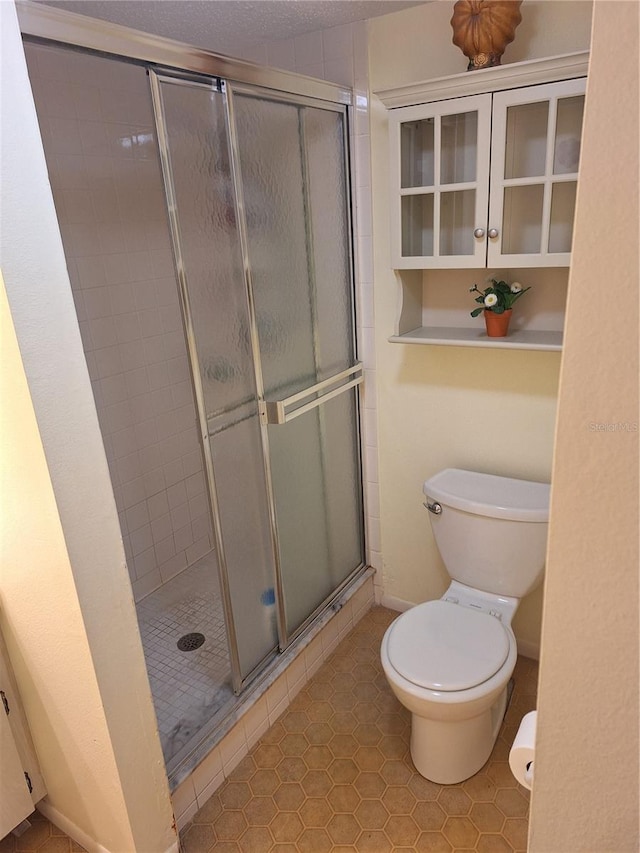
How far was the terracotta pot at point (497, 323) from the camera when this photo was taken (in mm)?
1834

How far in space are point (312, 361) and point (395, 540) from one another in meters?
0.87

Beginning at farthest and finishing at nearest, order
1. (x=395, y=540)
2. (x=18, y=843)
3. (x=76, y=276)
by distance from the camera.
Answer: (x=395, y=540) → (x=76, y=276) → (x=18, y=843)

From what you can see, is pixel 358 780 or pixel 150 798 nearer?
pixel 150 798

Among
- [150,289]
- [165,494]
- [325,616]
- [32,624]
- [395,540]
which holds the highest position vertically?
[150,289]

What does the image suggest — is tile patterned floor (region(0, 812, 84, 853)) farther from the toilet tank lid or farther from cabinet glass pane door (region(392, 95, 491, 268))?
cabinet glass pane door (region(392, 95, 491, 268))

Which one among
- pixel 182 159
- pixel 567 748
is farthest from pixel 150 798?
pixel 182 159

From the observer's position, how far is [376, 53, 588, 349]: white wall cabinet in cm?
155

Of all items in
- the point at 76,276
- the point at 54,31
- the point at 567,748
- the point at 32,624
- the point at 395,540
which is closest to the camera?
the point at 567,748

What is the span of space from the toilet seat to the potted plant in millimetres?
902

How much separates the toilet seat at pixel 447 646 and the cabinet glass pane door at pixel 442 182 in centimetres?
109

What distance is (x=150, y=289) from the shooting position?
94.1 inches

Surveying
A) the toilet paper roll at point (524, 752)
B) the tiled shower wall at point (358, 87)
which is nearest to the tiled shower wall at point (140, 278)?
the tiled shower wall at point (358, 87)

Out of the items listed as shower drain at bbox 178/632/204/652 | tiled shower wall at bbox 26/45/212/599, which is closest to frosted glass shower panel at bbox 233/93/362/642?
shower drain at bbox 178/632/204/652

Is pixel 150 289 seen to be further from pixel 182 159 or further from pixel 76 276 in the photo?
pixel 182 159
